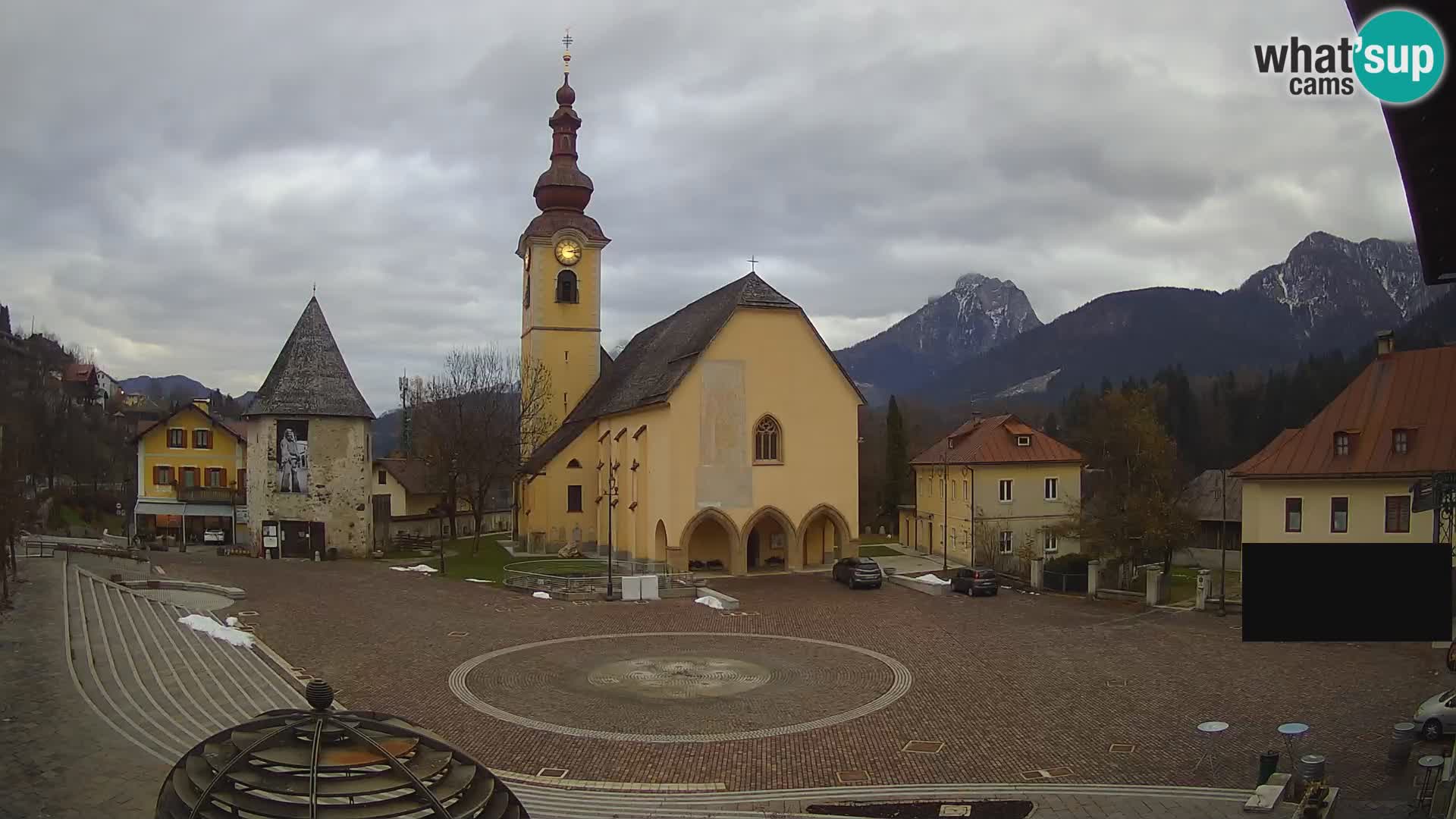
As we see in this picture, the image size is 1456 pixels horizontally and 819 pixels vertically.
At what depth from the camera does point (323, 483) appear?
146 ft

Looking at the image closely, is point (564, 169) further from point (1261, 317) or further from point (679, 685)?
point (1261, 317)

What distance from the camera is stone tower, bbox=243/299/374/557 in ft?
145

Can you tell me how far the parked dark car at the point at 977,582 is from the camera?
107 ft

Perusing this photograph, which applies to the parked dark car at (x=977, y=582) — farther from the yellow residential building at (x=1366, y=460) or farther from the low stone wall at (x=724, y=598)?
the yellow residential building at (x=1366, y=460)

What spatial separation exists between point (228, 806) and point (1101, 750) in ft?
42.2

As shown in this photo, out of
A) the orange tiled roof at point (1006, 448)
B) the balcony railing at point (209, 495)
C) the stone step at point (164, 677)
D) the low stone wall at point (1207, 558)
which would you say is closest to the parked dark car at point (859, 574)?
the orange tiled roof at point (1006, 448)

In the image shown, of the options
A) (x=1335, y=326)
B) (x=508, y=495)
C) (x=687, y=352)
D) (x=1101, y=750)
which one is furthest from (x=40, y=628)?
(x=1335, y=326)

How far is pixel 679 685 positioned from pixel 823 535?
21738 millimetres

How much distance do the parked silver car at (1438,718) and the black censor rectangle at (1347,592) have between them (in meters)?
6.36

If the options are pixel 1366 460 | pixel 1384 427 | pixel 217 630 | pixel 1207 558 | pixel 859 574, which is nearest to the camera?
pixel 217 630

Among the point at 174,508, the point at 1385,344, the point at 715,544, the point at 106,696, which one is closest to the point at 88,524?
the point at 174,508

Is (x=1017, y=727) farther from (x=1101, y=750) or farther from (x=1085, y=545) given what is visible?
(x=1085, y=545)

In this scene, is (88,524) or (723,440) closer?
(723,440)

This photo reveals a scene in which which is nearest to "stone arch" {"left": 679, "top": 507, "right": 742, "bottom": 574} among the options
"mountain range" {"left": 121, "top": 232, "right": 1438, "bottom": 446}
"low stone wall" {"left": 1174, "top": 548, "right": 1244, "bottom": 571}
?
"low stone wall" {"left": 1174, "top": 548, "right": 1244, "bottom": 571}
